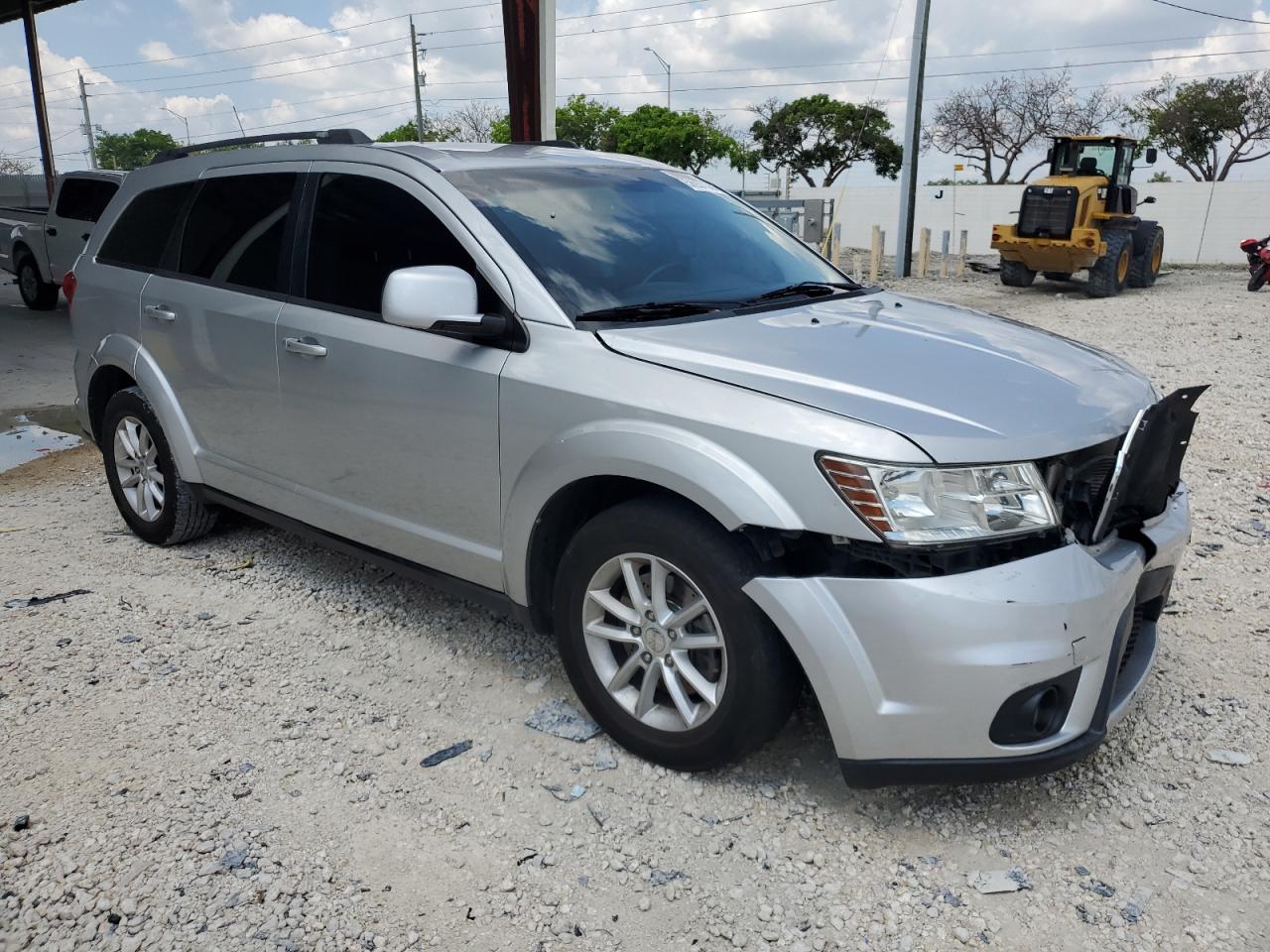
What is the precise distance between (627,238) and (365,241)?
0.95m

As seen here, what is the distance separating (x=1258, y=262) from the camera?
17.4 meters

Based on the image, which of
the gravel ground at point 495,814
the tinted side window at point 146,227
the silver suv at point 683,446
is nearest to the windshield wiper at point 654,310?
the silver suv at point 683,446

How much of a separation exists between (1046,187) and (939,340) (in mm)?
15544

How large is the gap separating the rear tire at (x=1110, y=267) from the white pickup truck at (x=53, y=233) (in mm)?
14584

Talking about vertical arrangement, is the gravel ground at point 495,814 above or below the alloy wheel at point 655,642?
below

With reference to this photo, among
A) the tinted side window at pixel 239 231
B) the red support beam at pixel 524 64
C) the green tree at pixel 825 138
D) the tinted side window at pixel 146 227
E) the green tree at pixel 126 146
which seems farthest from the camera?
the green tree at pixel 126 146

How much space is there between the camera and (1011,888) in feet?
8.30

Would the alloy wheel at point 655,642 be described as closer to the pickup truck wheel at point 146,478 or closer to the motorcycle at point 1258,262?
the pickup truck wheel at point 146,478

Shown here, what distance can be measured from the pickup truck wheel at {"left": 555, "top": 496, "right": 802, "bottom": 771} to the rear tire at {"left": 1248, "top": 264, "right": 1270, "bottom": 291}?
18.1 metres

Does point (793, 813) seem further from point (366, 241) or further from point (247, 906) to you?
point (366, 241)

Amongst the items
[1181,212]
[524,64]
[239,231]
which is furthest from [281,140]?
[1181,212]

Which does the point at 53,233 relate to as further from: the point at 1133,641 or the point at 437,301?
the point at 1133,641

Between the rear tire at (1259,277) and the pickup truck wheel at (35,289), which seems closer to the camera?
the pickup truck wheel at (35,289)

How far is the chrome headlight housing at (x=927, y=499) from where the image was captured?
2.38 m
